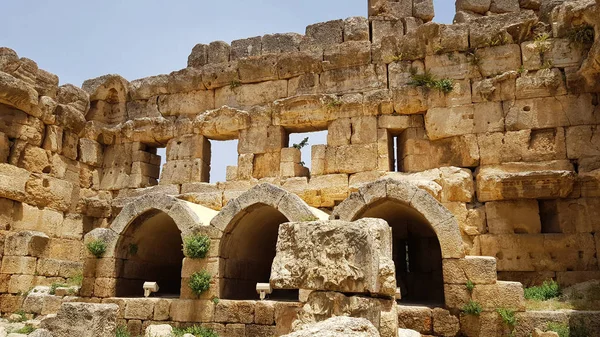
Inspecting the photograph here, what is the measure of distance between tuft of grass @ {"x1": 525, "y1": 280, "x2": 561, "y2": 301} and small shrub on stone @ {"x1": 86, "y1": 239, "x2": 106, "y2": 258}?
27.3 feet

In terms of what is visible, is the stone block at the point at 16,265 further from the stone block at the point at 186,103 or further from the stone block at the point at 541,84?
the stone block at the point at 541,84

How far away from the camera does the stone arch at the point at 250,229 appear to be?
9055 mm

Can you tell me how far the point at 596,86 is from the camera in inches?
395

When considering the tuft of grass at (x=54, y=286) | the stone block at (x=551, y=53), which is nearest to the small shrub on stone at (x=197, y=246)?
the tuft of grass at (x=54, y=286)

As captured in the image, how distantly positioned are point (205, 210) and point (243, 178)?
1580 mm

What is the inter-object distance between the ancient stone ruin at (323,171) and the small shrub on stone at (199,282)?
0.14 feet

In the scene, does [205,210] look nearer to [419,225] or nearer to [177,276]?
[177,276]

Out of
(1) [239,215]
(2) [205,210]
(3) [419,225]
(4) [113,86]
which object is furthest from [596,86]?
(4) [113,86]

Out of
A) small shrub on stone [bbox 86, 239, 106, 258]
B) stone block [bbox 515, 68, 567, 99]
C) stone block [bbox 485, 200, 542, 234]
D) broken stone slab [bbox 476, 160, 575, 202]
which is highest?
stone block [bbox 515, 68, 567, 99]

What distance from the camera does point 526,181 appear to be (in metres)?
9.81

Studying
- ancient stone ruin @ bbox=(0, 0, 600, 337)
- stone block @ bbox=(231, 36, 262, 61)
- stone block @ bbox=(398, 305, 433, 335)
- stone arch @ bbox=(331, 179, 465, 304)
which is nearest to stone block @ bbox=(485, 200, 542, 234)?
ancient stone ruin @ bbox=(0, 0, 600, 337)

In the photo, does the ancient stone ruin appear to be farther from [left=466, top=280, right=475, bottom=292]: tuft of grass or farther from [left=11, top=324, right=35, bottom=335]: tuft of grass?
[left=11, top=324, right=35, bottom=335]: tuft of grass

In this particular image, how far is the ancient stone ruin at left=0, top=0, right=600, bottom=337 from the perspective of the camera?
8.80m

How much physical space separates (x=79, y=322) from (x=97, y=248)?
340cm
